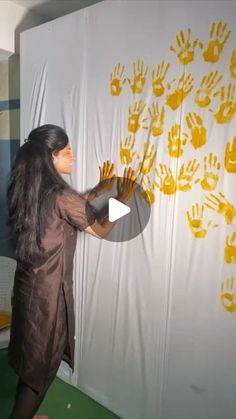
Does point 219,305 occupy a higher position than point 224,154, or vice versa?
point 224,154

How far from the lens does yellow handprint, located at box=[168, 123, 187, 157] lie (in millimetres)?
1344

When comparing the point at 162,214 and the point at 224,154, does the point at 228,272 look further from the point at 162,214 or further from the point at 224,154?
the point at 224,154

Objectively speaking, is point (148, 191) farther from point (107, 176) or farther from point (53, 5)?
point (53, 5)

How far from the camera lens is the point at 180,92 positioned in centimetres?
133

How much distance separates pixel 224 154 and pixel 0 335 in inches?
61.8

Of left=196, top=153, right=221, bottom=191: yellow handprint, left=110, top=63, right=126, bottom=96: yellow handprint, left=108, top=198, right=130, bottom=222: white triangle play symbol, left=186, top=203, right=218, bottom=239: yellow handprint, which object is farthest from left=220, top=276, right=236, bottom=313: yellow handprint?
left=110, top=63, right=126, bottom=96: yellow handprint

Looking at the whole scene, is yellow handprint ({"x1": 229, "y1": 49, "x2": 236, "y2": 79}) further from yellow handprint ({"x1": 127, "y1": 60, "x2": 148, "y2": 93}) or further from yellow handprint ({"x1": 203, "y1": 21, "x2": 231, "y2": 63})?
yellow handprint ({"x1": 127, "y1": 60, "x2": 148, "y2": 93})

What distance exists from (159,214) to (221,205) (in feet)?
0.93

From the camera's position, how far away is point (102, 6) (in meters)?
1.56

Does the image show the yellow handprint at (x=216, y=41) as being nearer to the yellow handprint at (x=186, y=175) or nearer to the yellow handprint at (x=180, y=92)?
the yellow handprint at (x=180, y=92)

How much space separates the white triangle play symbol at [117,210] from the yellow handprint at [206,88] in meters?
0.57

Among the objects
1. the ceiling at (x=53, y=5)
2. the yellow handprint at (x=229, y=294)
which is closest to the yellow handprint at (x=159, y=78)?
the yellow handprint at (x=229, y=294)

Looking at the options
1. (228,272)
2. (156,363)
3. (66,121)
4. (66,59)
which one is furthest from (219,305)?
(66,59)
